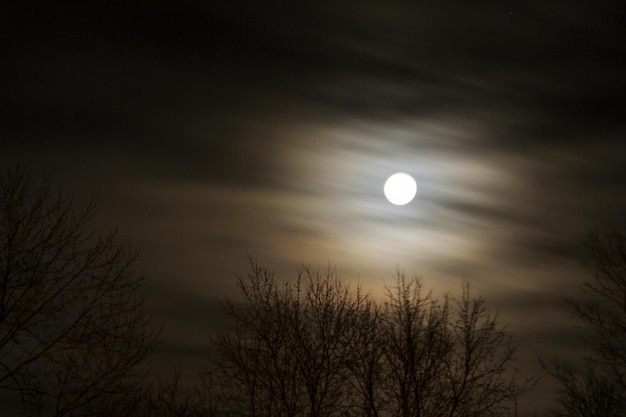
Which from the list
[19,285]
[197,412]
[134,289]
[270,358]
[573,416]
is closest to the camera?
[19,285]

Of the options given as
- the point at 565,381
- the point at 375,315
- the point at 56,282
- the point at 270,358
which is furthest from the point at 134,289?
the point at 565,381

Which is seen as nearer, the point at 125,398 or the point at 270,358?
the point at 125,398

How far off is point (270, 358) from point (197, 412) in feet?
21.7

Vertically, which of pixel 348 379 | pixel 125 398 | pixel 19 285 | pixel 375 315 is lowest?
pixel 125 398

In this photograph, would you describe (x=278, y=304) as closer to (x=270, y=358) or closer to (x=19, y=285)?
(x=270, y=358)

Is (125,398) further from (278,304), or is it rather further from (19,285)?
(278,304)

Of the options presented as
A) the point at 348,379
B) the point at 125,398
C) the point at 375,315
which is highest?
the point at 375,315

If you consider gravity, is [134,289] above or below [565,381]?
below

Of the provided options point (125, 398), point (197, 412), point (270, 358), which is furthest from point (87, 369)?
point (197, 412)

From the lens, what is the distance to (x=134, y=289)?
19625 mm

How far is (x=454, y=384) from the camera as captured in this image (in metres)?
31.1

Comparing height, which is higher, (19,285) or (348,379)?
(348,379)

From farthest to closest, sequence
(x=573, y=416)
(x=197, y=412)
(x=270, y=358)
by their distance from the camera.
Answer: (x=573, y=416) < (x=197, y=412) < (x=270, y=358)

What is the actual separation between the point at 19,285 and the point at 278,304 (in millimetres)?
14019
